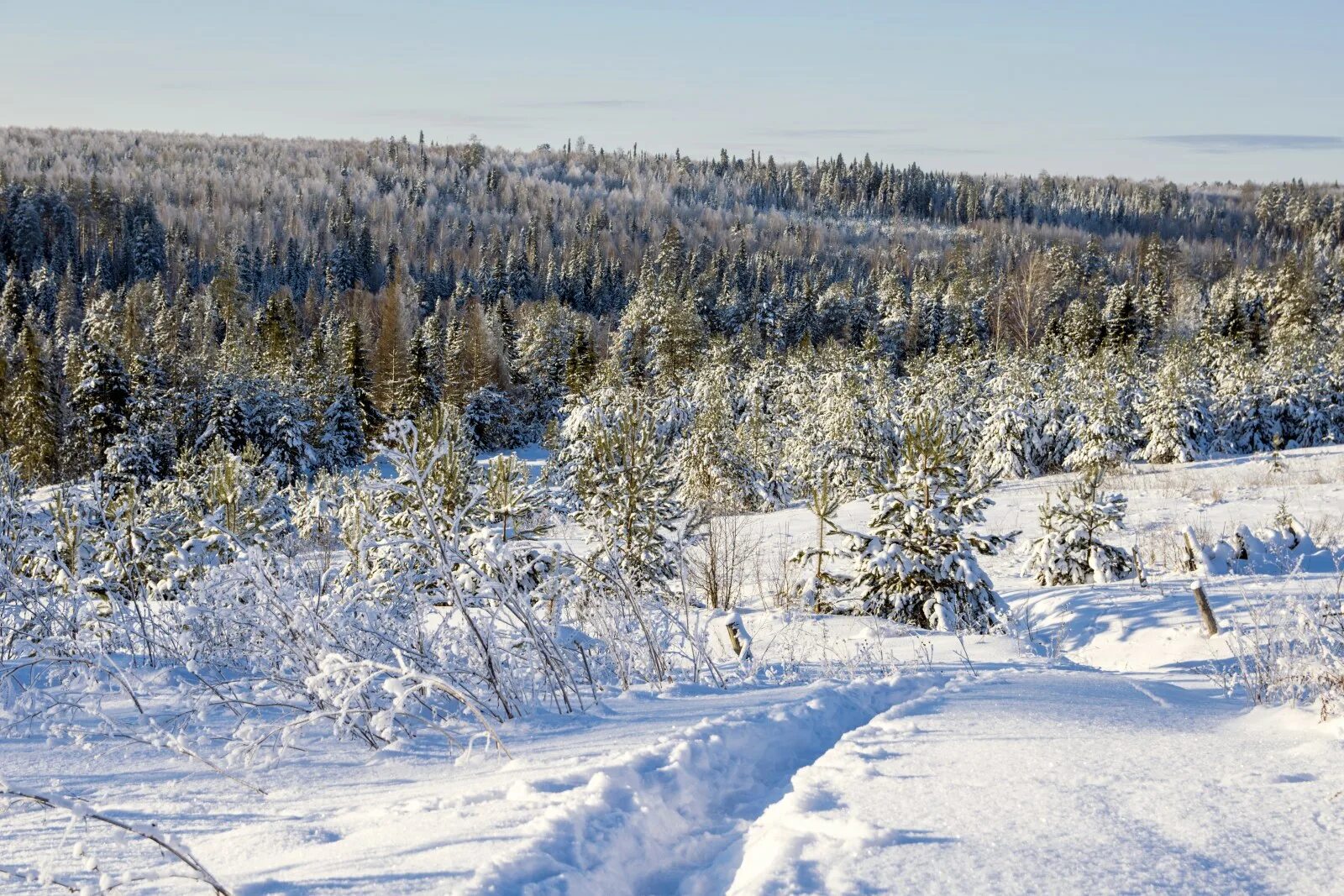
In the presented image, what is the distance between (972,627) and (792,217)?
162 m

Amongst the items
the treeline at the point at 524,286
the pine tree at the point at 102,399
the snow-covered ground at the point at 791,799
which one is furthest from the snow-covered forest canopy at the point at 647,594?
the treeline at the point at 524,286

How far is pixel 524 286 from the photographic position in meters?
95.1

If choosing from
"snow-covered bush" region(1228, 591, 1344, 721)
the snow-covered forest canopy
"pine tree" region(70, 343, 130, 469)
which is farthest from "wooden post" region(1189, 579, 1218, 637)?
"pine tree" region(70, 343, 130, 469)

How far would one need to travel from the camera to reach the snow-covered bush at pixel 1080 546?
12094 millimetres

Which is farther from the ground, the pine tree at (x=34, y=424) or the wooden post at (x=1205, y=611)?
the wooden post at (x=1205, y=611)

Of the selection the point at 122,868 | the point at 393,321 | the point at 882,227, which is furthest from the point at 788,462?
the point at 882,227

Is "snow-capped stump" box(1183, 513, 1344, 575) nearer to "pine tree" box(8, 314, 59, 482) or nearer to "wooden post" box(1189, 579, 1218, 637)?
"wooden post" box(1189, 579, 1218, 637)

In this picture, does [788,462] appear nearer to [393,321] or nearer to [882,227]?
[393,321]

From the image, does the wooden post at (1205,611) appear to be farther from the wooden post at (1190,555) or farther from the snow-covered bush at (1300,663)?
the wooden post at (1190,555)

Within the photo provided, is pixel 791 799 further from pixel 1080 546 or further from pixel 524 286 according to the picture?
pixel 524 286

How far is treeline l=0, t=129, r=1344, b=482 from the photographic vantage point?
40.2 metres

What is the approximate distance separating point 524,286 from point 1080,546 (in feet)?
289

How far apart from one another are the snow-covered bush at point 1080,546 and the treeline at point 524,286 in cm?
1307

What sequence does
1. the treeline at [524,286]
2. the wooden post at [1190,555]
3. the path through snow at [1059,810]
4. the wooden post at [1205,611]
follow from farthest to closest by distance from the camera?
1. the treeline at [524,286]
2. the wooden post at [1190,555]
3. the wooden post at [1205,611]
4. the path through snow at [1059,810]
